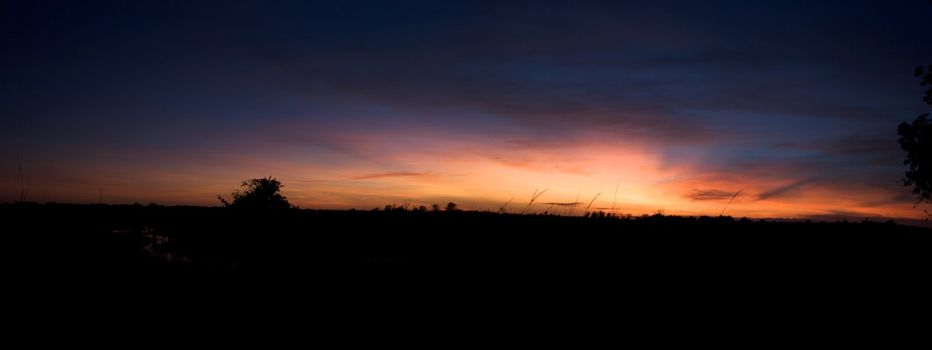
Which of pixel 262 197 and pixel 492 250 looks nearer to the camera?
pixel 492 250

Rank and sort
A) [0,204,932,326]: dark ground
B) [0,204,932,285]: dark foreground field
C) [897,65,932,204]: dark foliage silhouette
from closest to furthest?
[0,204,932,326]: dark ground < [0,204,932,285]: dark foreground field < [897,65,932,204]: dark foliage silhouette

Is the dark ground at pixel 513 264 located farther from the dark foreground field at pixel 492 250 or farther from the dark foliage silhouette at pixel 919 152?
the dark foliage silhouette at pixel 919 152

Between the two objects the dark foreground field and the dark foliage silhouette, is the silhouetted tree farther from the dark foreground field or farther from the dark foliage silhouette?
the dark foliage silhouette

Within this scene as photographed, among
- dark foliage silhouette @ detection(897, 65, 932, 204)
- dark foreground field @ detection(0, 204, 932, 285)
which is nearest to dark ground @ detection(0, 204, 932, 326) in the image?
dark foreground field @ detection(0, 204, 932, 285)

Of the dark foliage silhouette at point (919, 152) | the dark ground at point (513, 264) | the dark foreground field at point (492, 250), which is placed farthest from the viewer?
the dark foliage silhouette at point (919, 152)

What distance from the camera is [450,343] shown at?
419 centimetres

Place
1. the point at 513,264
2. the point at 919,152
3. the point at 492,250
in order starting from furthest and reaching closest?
the point at 919,152 → the point at 492,250 → the point at 513,264

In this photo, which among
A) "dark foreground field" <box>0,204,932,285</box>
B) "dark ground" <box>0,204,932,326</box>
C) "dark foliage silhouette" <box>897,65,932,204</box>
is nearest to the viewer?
"dark ground" <box>0,204,932,326</box>

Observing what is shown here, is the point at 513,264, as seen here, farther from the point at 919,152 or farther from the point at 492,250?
the point at 919,152

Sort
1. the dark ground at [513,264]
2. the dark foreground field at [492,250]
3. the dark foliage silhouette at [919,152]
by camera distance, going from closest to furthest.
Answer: the dark ground at [513,264] → the dark foreground field at [492,250] → the dark foliage silhouette at [919,152]

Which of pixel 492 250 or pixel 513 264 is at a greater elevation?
pixel 492 250

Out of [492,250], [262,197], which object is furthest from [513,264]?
[262,197]

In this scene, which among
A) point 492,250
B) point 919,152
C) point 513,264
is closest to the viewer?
point 513,264

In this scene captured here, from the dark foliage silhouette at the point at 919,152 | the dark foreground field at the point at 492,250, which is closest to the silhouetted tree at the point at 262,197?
the dark foreground field at the point at 492,250
